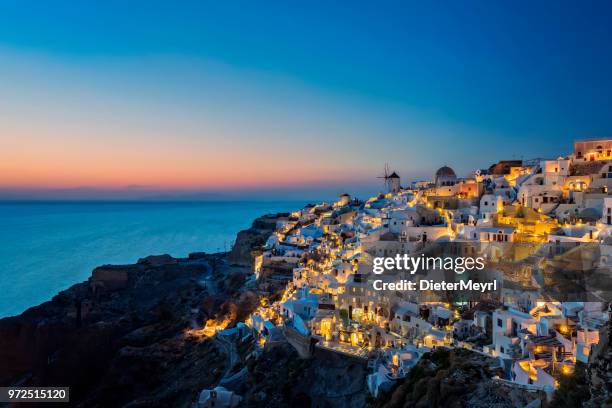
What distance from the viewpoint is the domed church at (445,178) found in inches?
1710

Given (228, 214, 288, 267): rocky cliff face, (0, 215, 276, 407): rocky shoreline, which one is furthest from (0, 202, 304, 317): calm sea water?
(228, 214, 288, 267): rocky cliff face

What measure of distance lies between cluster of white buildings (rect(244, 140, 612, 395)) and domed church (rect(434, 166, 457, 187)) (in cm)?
41

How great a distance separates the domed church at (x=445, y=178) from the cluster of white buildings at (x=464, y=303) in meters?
0.41

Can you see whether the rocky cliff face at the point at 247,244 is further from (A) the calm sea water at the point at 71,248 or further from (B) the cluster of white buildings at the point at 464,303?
(A) the calm sea water at the point at 71,248

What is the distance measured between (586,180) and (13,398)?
4257 centimetres

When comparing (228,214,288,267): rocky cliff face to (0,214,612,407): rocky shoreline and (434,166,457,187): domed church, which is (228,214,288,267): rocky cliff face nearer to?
(0,214,612,407): rocky shoreline

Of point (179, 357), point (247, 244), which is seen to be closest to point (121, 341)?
point (179, 357)

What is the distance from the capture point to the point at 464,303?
23156mm

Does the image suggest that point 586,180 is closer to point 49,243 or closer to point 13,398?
point 13,398

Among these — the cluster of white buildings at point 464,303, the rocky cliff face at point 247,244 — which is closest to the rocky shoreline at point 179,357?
the rocky cliff face at point 247,244

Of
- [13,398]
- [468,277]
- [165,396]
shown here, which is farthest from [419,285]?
[13,398]

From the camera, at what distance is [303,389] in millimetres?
22266

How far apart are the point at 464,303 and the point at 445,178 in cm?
2429

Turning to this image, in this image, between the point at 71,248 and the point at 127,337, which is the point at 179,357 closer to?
the point at 127,337
